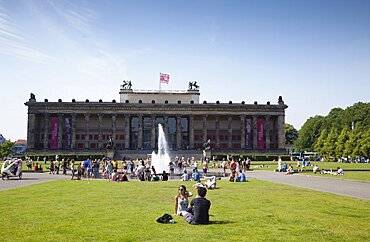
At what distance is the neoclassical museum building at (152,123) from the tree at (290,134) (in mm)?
71881

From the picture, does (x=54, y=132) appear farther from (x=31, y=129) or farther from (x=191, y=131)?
(x=191, y=131)

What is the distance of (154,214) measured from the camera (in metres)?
16.3

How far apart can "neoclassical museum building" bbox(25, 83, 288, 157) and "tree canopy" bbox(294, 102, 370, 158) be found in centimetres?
1286

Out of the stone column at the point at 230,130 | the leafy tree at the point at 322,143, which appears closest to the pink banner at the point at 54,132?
the stone column at the point at 230,130

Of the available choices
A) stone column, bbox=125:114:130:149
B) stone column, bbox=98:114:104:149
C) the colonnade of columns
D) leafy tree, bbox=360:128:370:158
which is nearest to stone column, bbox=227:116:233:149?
the colonnade of columns

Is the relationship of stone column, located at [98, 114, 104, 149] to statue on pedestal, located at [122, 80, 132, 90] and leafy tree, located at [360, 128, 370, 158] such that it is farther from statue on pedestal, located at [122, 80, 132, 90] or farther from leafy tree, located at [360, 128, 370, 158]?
leafy tree, located at [360, 128, 370, 158]

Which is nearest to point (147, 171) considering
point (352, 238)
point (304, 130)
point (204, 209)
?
point (204, 209)

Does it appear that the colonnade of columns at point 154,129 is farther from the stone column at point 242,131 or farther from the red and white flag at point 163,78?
the red and white flag at point 163,78

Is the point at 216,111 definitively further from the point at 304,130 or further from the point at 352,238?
the point at 352,238

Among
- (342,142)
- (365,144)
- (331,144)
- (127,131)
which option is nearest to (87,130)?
(127,131)

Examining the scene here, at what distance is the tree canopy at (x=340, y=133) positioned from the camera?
91.4 meters

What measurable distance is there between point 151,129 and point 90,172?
226 feet

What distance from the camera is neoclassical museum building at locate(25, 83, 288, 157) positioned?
108m

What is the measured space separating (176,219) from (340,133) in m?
106
